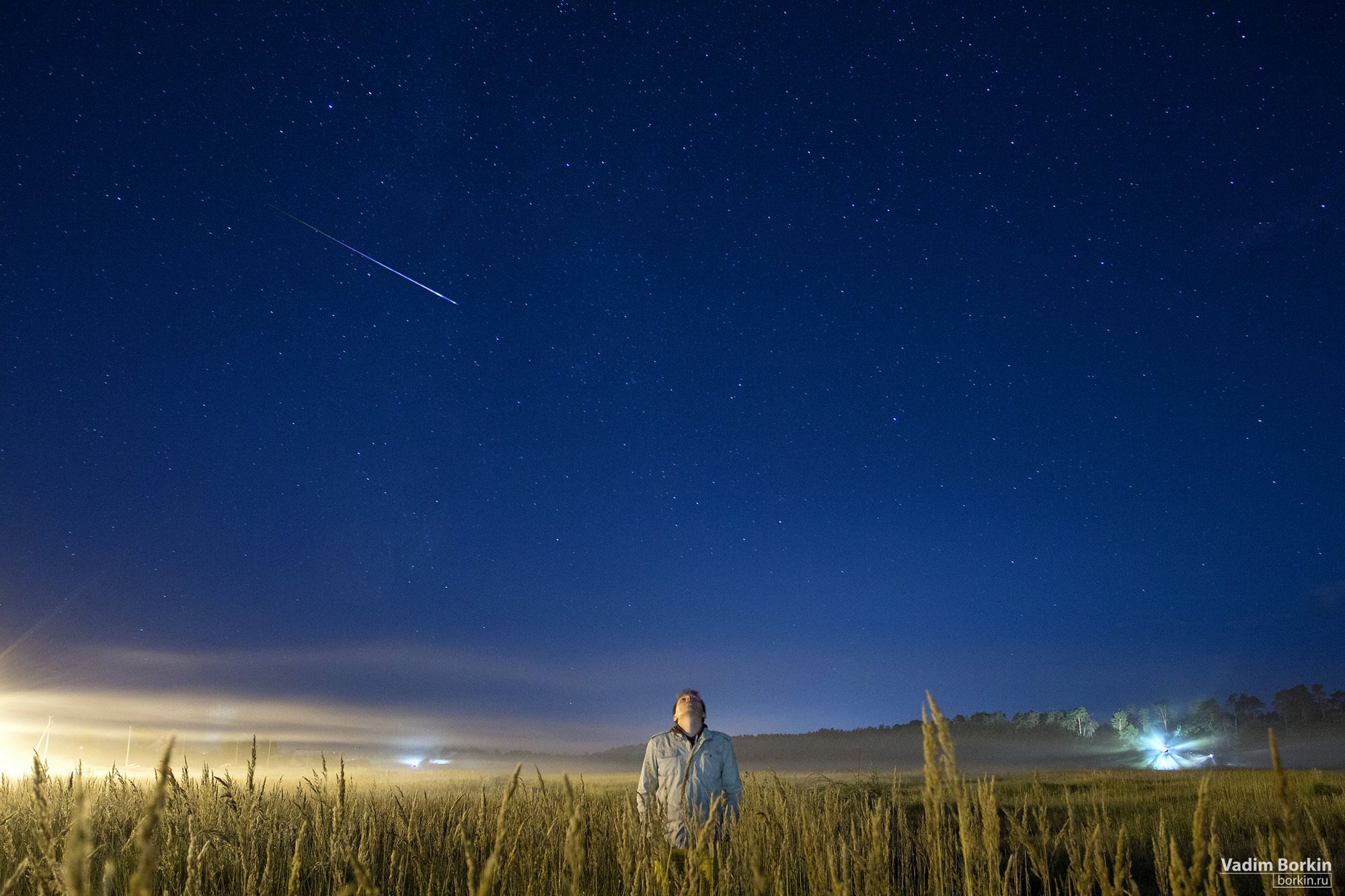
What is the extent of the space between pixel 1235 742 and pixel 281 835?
163982 millimetres

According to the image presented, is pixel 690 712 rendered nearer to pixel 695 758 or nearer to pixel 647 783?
pixel 695 758

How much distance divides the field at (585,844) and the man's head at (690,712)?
2.50 ft

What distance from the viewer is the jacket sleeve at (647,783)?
3.86 metres

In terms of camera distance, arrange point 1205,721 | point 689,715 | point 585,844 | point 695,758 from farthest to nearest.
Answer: point 1205,721, point 689,715, point 695,758, point 585,844

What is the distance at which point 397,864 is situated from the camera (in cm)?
541

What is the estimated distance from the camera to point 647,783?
4.86 metres

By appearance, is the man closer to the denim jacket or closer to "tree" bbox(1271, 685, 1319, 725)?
the denim jacket

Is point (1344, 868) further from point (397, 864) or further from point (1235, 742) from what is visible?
point (1235, 742)

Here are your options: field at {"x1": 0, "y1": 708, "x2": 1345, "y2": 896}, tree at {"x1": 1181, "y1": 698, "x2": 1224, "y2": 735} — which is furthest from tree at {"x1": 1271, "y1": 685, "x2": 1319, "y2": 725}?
field at {"x1": 0, "y1": 708, "x2": 1345, "y2": 896}

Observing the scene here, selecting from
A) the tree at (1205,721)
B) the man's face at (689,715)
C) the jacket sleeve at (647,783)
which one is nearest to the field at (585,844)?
the jacket sleeve at (647,783)

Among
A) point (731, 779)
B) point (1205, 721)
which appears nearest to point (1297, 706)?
point (1205, 721)

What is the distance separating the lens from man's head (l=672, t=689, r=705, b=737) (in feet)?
19.5

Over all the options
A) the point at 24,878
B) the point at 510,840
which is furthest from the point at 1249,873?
the point at 24,878

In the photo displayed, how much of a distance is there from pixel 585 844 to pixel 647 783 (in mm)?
506
